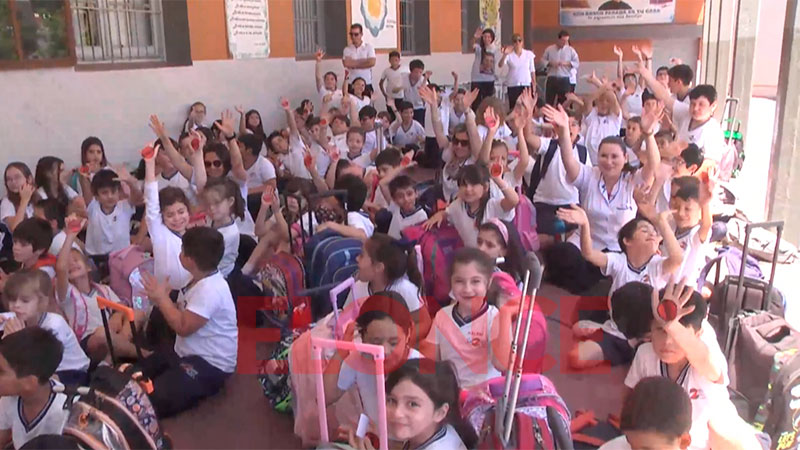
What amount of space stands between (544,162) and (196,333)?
9.43 ft

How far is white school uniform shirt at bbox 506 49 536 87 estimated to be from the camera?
449 inches

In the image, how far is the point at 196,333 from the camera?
3.54 m

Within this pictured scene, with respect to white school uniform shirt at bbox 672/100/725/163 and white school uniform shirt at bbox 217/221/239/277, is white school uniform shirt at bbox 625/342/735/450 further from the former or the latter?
white school uniform shirt at bbox 672/100/725/163

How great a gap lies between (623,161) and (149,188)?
293 cm

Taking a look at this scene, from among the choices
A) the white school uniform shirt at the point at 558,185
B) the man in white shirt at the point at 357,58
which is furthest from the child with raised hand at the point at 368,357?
the man in white shirt at the point at 357,58

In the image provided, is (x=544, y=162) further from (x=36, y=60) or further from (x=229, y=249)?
(x=36, y=60)

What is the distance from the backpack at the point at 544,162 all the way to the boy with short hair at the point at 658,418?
3289mm

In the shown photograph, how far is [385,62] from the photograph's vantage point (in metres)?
11.9

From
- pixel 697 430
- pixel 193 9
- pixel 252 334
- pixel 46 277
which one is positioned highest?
pixel 193 9

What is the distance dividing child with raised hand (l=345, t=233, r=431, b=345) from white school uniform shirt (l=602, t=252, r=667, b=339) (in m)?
1.03

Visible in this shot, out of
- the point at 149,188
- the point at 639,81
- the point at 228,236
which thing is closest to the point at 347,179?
the point at 228,236

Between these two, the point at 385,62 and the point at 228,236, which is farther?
the point at 385,62

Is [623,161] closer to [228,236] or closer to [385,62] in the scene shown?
[228,236]

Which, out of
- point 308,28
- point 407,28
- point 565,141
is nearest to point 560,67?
point 407,28
